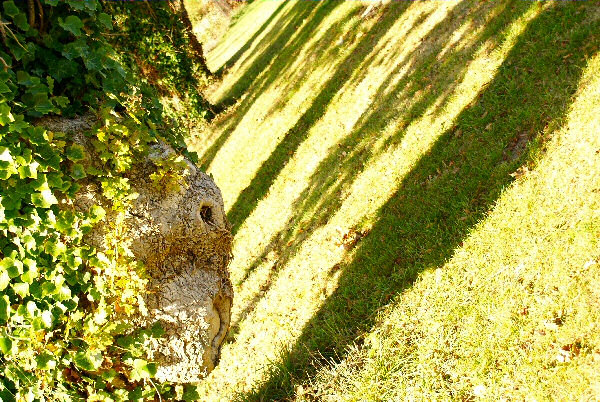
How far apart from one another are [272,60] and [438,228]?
1235cm

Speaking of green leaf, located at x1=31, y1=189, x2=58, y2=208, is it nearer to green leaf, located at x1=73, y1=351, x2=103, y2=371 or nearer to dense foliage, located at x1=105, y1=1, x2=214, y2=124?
green leaf, located at x1=73, y1=351, x2=103, y2=371

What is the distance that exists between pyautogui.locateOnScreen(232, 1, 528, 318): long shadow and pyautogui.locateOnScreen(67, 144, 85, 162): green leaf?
339 cm

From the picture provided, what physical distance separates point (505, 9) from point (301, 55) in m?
7.18

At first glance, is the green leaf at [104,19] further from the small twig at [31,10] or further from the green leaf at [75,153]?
the green leaf at [75,153]

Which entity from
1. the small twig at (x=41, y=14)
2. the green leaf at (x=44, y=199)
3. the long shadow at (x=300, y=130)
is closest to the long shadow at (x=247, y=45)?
the long shadow at (x=300, y=130)

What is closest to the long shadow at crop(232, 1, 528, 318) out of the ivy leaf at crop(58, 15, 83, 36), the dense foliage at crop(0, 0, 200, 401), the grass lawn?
the grass lawn

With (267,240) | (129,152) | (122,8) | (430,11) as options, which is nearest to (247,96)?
(122,8)

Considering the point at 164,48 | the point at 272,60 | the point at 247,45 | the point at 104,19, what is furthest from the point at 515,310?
the point at 247,45

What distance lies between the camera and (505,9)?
700cm

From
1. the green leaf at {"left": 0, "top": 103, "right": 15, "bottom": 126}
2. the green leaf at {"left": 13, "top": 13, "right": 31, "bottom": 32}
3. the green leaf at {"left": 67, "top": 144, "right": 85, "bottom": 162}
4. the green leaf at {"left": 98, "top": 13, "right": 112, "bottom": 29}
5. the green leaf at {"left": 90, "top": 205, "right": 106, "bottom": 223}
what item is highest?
the green leaf at {"left": 98, "top": 13, "right": 112, "bottom": 29}

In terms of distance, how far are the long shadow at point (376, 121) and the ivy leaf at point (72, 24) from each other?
382 centimetres

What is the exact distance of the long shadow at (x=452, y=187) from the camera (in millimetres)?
4453

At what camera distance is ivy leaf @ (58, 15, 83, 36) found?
3.16 m

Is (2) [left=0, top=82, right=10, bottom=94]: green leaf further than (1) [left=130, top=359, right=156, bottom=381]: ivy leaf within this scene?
No
